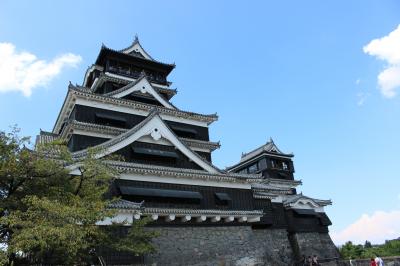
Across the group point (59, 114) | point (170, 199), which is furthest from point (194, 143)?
point (59, 114)

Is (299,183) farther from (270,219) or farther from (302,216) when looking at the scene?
(270,219)

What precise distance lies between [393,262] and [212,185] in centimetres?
1061

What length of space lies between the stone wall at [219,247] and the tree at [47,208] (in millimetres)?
4467

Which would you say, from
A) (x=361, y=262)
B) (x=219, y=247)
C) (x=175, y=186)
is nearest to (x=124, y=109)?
(x=175, y=186)

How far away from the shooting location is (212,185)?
18.2 meters

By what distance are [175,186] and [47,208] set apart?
28.9 ft

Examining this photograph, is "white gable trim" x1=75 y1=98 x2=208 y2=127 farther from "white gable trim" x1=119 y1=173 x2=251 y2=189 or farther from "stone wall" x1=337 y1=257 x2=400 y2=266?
"stone wall" x1=337 y1=257 x2=400 y2=266

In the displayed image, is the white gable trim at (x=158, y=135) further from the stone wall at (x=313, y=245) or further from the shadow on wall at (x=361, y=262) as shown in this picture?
the shadow on wall at (x=361, y=262)

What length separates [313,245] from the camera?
75.2 feet

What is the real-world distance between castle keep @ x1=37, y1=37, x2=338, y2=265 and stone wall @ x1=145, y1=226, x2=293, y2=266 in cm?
4

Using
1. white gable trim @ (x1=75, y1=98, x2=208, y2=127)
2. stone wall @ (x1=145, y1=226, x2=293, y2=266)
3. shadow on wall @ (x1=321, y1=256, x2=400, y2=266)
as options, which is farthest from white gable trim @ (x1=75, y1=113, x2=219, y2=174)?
Answer: shadow on wall @ (x1=321, y1=256, x2=400, y2=266)

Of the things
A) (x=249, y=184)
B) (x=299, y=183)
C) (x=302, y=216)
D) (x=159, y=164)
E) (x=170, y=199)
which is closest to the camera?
(x=170, y=199)

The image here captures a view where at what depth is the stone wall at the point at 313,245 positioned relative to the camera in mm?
22070

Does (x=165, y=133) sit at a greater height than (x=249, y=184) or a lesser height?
greater
